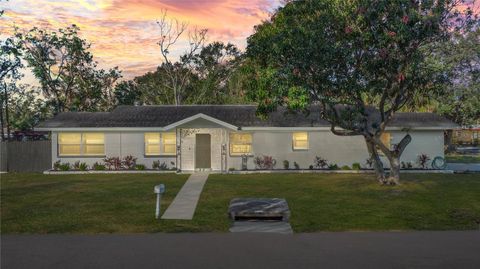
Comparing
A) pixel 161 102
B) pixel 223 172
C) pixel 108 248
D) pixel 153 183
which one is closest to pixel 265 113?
pixel 153 183

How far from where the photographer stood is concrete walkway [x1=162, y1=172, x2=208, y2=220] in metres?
13.5

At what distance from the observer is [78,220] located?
12.5 m

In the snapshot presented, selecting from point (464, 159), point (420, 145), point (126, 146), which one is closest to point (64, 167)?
point (126, 146)

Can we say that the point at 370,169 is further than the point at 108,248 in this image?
Yes

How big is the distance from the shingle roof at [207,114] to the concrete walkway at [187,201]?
6862 mm

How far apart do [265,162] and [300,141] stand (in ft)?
8.23

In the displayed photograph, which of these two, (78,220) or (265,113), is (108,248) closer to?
(78,220)

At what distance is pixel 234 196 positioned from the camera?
56.6 ft

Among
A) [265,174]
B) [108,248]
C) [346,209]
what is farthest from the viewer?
[265,174]

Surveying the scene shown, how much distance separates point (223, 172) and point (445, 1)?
14.4 metres

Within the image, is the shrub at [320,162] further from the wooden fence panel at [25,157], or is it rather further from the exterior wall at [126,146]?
the wooden fence panel at [25,157]

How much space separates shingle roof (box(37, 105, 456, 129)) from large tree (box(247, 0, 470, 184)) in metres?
8.53

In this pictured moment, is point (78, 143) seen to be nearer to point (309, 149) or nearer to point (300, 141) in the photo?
point (300, 141)

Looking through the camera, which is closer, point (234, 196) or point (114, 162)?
point (234, 196)
